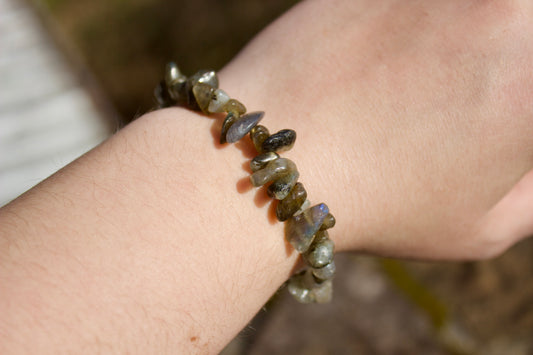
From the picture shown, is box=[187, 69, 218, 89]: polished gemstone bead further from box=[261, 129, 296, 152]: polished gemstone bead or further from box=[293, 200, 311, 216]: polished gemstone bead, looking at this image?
box=[293, 200, 311, 216]: polished gemstone bead

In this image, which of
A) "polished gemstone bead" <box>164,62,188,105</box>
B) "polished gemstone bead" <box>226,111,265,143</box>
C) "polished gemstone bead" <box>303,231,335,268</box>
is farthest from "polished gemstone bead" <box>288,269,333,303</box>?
"polished gemstone bead" <box>164,62,188,105</box>

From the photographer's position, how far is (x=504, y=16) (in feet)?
3.09

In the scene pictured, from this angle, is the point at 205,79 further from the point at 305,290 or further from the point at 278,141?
the point at 305,290

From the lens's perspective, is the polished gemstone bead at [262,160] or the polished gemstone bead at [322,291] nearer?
the polished gemstone bead at [262,160]

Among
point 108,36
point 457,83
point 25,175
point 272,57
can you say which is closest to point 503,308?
point 457,83

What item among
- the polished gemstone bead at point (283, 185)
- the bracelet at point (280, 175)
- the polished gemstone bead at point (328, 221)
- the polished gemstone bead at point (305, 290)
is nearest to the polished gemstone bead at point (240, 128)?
the bracelet at point (280, 175)

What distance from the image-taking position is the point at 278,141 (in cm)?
82

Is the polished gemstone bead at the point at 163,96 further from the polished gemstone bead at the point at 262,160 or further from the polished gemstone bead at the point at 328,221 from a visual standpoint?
the polished gemstone bead at the point at 328,221

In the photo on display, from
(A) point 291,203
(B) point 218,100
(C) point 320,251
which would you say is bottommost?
(C) point 320,251

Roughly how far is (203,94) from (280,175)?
22cm

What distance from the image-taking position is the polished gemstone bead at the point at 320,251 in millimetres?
850

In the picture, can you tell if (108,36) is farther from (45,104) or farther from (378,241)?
(378,241)

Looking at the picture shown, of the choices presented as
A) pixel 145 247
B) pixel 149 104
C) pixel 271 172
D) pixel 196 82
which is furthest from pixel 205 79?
pixel 149 104

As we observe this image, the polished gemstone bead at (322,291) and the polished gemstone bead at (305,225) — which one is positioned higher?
the polished gemstone bead at (305,225)
